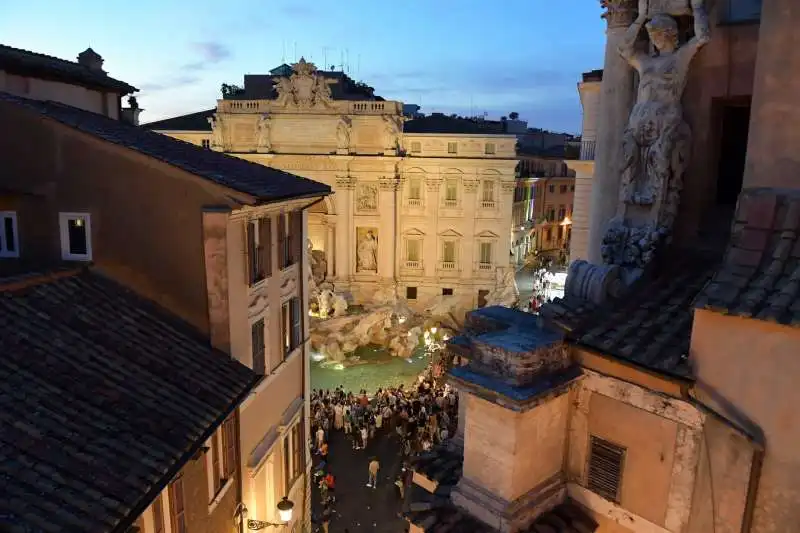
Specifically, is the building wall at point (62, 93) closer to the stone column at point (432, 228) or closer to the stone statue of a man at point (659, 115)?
the stone statue of a man at point (659, 115)

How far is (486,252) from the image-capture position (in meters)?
44.2

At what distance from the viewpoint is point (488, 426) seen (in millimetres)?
6492

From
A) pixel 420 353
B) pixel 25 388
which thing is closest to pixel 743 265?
pixel 25 388

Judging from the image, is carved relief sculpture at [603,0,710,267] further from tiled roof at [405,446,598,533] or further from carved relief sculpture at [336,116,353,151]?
carved relief sculpture at [336,116,353,151]

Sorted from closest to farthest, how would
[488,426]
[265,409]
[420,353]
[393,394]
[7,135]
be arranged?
[488,426] → [7,135] → [265,409] → [393,394] → [420,353]

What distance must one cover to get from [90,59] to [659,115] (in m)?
15.0

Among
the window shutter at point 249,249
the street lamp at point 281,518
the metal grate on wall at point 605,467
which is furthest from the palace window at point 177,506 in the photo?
the metal grate on wall at point 605,467

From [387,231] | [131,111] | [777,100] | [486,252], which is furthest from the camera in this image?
[387,231]

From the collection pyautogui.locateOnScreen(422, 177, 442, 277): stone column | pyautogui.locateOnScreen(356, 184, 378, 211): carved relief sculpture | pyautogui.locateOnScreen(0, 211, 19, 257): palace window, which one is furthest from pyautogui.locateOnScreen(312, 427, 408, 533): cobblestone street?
pyautogui.locateOnScreen(356, 184, 378, 211): carved relief sculpture

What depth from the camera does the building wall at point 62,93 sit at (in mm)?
12727

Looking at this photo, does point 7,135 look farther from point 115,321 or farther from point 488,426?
point 488,426

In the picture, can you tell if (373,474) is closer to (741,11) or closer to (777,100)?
(741,11)

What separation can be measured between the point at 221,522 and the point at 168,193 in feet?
19.2

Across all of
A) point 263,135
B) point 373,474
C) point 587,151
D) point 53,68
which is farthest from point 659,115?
point 263,135
